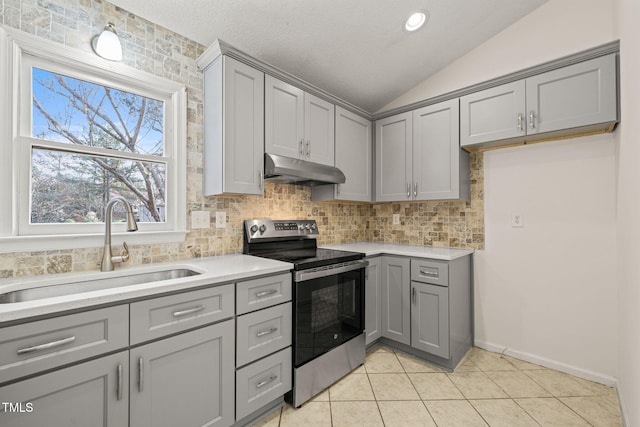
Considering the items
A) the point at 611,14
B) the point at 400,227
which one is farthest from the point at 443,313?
the point at 611,14

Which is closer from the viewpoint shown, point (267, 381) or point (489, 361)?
point (267, 381)

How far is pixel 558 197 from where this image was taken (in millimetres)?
2271

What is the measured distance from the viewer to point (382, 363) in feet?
7.80

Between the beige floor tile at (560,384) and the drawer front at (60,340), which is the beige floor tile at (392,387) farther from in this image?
the drawer front at (60,340)

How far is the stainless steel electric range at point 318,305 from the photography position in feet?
5.99

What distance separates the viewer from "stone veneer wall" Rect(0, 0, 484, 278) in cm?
150

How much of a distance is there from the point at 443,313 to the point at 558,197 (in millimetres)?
1316

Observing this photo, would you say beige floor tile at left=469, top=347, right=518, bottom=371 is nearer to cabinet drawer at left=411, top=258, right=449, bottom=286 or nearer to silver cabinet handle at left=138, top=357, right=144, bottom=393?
cabinet drawer at left=411, top=258, right=449, bottom=286

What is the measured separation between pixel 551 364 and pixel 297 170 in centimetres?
258

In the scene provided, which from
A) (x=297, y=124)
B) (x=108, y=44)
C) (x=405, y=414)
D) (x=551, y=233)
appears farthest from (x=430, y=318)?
(x=108, y=44)

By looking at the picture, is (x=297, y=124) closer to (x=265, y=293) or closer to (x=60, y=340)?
(x=265, y=293)

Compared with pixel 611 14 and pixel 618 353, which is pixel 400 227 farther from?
pixel 611 14

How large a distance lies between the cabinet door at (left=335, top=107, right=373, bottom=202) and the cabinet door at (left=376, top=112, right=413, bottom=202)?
115mm

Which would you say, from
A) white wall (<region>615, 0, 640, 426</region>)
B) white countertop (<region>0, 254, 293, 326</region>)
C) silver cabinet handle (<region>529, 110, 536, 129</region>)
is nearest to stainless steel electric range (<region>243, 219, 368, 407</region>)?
white countertop (<region>0, 254, 293, 326</region>)
